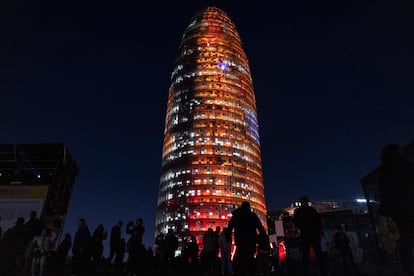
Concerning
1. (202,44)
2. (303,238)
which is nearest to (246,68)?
(202,44)

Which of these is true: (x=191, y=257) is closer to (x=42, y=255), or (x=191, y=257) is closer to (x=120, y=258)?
(x=120, y=258)

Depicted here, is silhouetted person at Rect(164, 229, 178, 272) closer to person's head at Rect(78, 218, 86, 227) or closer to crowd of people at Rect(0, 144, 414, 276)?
crowd of people at Rect(0, 144, 414, 276)

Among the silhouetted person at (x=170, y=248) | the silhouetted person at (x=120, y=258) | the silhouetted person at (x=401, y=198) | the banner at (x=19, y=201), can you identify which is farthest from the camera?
the banner at (x=19, y=201)

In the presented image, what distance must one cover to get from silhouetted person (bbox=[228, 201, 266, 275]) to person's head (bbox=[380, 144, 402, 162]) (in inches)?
123

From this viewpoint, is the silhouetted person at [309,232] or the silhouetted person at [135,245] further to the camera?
the silhouetted person at [135,245]

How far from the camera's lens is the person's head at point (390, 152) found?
6.26 metres

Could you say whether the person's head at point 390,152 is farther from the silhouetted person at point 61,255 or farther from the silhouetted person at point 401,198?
the silhouetted person at point 61,255

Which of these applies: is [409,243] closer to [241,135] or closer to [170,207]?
[170,207]

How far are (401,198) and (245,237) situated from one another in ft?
10.8

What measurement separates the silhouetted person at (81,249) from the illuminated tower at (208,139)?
82.2 meters

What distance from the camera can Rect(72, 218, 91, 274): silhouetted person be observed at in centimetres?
1253

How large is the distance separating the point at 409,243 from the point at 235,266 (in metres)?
3.54

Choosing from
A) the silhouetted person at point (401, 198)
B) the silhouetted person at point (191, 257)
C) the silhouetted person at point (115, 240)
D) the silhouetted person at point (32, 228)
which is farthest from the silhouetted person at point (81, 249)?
the silhouetted person at point (401, 198)

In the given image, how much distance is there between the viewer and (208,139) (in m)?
107
